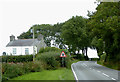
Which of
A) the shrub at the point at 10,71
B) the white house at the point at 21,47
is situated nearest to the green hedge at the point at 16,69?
the shrub at the point at 10,71

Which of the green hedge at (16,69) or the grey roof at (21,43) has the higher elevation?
the grey roof at (21,43)

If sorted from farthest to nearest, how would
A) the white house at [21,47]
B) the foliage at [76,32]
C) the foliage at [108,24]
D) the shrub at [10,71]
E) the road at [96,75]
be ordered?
the foliage at [76,32], the white house at [21,47], the foliage at [108,24], the road at [96,75], the shrub at [10,71]

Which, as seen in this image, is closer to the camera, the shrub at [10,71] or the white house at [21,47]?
the shrub at [10,71]

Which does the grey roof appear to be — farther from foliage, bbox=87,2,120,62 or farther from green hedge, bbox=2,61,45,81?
green hedge, bbox=2,61,45,81

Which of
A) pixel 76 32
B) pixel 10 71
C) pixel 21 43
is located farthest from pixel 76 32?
pixel 10 71

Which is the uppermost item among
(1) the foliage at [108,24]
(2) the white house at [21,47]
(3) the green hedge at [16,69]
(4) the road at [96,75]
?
(1) the foliage at [108,24]

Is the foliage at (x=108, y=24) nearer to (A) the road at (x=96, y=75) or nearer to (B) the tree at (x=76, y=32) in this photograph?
(A) the road at (x=96, y=75)

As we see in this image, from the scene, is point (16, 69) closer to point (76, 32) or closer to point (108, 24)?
point (108, 24)

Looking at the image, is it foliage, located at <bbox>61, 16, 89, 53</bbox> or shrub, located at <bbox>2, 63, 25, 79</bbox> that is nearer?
shrub, located at <bbox>2, 63, 25, 79</bbox>

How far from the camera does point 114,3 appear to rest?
30.9 m

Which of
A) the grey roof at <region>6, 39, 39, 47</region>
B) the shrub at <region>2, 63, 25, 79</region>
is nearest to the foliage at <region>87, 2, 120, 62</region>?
the shrub at <region>2, 63, 25, 79</region>

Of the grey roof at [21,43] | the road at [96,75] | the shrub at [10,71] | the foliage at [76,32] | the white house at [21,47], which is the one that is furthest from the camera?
the foliage at [76,32]

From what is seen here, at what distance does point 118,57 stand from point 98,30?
583 cm

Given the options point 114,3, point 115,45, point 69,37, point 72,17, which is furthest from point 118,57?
point 72,17
